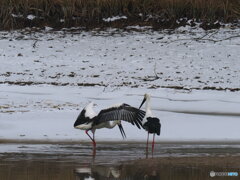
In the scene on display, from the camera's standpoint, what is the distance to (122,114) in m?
14.3

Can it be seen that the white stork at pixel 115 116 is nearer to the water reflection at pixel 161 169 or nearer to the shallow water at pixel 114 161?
the shallow water at pixel 114 161

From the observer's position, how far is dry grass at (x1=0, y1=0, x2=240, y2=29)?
2677 cm

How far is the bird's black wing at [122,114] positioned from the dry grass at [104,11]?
498 inches

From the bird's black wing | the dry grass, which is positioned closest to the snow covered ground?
the bird's black wing

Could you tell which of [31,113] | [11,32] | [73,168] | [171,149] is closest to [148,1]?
[11,32]

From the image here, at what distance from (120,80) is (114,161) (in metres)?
8.98

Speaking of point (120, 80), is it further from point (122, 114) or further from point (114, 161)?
point (114, 161)

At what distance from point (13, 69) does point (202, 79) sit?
18.0ft

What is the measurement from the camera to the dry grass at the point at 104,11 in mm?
26766

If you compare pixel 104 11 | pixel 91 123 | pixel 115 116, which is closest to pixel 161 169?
pixel 115 116

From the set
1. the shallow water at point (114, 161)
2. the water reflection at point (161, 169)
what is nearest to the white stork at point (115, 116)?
the shallow water at point (114, 161)

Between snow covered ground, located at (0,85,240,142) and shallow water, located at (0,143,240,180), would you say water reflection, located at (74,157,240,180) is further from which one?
snow covered ground, located at (0,85,240,142)

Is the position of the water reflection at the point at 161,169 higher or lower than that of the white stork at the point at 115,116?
lower

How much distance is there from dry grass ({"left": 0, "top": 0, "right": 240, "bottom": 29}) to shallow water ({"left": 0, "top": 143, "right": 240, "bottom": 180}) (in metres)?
12.7
